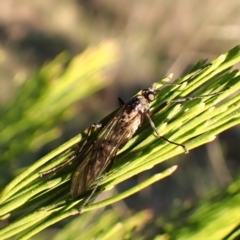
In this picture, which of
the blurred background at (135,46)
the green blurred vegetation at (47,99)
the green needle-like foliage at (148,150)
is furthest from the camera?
the blurred background at (135,46)

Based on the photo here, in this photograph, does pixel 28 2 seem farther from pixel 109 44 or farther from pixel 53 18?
pixel 109 44

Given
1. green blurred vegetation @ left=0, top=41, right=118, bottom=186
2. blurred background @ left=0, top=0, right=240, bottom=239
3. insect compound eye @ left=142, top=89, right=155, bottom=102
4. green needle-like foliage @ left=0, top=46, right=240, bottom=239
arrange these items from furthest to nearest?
blurred background @ left=0, top=0, right=240, bottom=239, green blurred vegetation @ left=0, top=41, right=118, bottom=186, insect compound eye @ left=142, top=89, right=155, bottom=102, green needle-like foliage @ left=0, top=46, right=240, bottom=239

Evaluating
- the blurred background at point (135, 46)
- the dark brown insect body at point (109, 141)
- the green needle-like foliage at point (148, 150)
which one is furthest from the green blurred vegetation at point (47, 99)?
the blurred background at point (135, 46)

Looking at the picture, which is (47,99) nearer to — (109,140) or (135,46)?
(109,140)

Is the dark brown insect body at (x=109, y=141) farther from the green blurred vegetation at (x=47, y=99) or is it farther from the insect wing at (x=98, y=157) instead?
the green blurred vegetation at (x=47, y=99)

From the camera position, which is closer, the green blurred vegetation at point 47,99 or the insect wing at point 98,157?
the insect wing at point 98,157

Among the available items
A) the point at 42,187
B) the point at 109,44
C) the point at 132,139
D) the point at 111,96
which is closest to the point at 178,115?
the point at 132,139

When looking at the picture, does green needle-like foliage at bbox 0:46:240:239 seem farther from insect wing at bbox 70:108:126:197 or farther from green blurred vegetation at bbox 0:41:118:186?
green blurred vegetation at bbox 0:41:118:186

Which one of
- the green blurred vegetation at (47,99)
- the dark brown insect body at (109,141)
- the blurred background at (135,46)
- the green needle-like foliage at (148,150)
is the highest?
the blurred background at (135,46)

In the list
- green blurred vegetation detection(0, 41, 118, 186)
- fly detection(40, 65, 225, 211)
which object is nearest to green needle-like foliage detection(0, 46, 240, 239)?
fly detection(40, 65, 225, 211)
